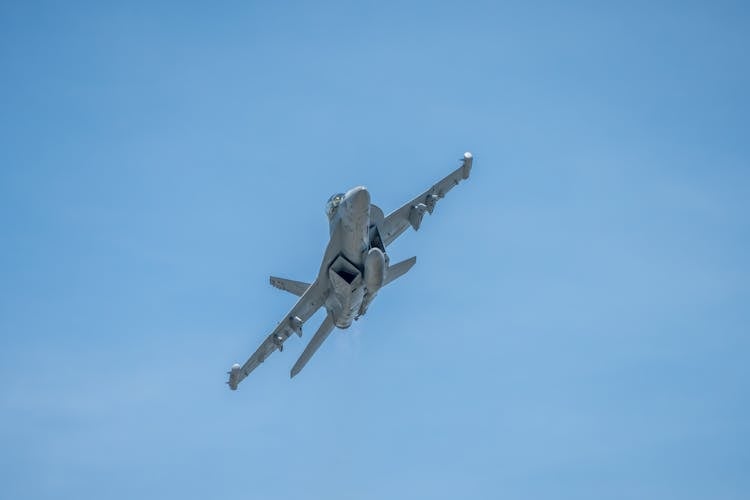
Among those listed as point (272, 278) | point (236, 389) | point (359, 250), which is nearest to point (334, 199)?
point (359, 250)

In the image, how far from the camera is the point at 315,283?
6588 cm

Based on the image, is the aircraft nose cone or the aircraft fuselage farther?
the aircraft fuselage

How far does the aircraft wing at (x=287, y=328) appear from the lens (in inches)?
2618

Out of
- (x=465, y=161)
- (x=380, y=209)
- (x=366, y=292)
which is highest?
(x=465, y=161)

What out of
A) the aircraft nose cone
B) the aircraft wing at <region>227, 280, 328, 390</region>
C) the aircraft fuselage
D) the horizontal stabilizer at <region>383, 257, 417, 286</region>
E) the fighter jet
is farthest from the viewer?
the aircraft wing at <region>227, 280, 328, 390</region>

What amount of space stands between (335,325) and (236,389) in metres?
8.71

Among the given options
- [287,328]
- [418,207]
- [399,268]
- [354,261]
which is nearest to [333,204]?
[354,261]

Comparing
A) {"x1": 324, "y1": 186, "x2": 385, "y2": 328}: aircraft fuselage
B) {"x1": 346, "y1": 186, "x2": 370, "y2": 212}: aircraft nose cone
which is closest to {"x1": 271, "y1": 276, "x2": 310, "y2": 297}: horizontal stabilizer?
{"x1": 324, "y1": 186, "x2": 385, "y2": 328}: aircraft fuselage

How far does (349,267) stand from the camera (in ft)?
206

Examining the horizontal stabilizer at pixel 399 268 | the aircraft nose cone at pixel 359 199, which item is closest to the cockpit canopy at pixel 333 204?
the aircraft nose cone at pixel 359 199

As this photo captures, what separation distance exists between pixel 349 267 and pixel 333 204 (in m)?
3.51

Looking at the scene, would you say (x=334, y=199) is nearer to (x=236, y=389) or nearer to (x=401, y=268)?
(x=401, y=268)

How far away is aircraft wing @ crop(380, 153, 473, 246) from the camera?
67.1 metres

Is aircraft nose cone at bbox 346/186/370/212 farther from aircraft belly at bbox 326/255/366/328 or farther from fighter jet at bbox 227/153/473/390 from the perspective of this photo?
aircraft belly at bbox 326/255/366/328
